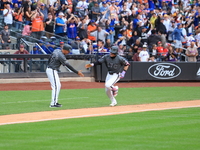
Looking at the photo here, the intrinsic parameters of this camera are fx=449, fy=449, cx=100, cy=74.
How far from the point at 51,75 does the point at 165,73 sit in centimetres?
1195

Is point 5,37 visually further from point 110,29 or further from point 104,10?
point 104,10

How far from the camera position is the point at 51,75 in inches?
538

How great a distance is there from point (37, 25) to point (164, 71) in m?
7.28

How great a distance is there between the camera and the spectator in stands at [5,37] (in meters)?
22.4

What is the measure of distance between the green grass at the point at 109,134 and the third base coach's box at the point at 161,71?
12.3 meters

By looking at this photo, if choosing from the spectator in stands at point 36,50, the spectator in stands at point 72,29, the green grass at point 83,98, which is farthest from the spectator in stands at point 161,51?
the spectator in stands at point 36,50

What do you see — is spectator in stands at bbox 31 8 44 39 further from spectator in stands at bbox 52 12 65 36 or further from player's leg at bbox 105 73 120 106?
player's leg at bbox 105 73 120 106

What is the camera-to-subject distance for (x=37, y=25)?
23.7 meters

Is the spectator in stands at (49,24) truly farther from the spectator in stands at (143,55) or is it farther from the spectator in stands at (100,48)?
the spectator in stands at (143,55)

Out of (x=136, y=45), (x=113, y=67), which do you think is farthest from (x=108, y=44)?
(x=113, y=67)

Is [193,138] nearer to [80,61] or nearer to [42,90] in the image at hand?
[42,90]

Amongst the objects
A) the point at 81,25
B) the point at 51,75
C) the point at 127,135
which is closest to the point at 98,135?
the point at 127,135

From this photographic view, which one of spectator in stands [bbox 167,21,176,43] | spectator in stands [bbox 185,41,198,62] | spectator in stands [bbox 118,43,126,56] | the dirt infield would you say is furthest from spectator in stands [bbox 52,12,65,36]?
spectator in stands [bbox 185,41,198,62]

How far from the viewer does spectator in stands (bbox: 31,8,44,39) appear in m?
23.4
